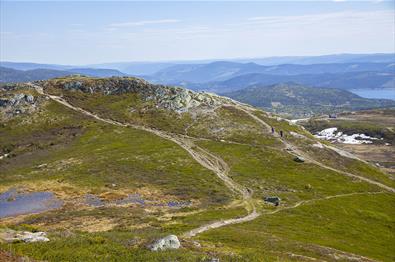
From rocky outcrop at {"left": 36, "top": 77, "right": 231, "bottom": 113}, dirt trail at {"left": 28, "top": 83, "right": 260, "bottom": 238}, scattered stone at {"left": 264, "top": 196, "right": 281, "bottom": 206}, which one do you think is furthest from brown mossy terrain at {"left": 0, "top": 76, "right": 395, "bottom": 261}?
scattered stone at {"left": 264, "top": 196, "right": 281, "bottom": 206}

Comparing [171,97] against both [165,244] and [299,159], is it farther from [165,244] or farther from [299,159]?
[165,244]

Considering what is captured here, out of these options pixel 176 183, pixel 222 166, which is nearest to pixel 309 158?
pixel 222 166

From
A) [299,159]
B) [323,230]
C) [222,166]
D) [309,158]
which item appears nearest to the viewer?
[323,230]

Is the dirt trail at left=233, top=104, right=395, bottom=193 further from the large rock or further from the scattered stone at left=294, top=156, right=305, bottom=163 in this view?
the large rock

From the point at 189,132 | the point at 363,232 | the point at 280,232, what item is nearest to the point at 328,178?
the point at 363,232

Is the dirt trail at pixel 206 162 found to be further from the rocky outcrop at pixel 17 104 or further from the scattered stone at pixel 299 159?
the scattered stone at pixel 299 159

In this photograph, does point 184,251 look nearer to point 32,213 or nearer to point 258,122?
point 32,213
